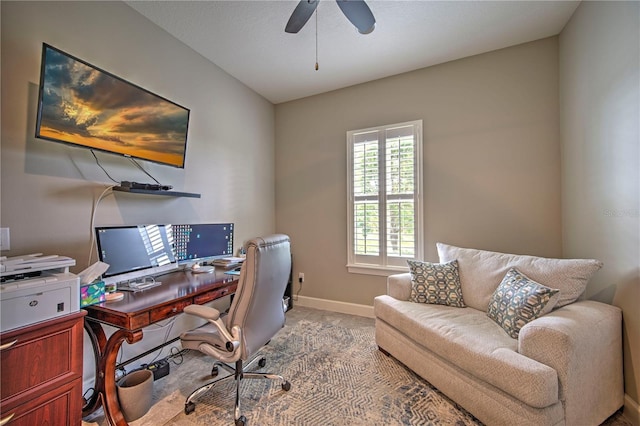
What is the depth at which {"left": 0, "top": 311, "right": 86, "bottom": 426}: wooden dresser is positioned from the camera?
116 centimetres

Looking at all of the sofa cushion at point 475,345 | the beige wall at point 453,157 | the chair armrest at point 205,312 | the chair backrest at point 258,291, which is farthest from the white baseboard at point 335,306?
the chair armrest at point 205,312

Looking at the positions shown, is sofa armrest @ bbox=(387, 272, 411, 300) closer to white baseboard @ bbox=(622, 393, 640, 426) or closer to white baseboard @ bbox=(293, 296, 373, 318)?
white baseboard @ bbox=(293, 296, 373, 318)

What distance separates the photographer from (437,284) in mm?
2293

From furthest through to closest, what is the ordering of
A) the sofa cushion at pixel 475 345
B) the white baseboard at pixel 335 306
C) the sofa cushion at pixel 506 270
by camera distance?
1. the white baseboard at pixel 335 306
2. the sofa cushion at pixel 506 270
3. the sofa cushion at pixel 475 345

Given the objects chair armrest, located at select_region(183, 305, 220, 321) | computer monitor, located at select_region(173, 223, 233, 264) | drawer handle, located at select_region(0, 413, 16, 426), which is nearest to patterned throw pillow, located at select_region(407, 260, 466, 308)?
chair armrest, located at select_region(183, 305, 220, 321)

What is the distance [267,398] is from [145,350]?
114cm

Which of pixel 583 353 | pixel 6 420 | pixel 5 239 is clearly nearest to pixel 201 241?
pixel 5 239

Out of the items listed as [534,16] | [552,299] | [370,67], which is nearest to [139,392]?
[552,299]

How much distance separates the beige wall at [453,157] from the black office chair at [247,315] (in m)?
1.81

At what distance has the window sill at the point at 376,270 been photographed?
3087mm

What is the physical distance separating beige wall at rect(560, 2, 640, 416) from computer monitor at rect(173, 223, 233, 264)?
295 cm

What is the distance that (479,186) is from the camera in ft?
9.02

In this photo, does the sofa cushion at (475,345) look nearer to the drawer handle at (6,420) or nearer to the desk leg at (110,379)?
the desk leg at (110,379)

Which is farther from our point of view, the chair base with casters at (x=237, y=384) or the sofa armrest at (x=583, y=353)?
the chair base with casters at (x=237, y=384)
